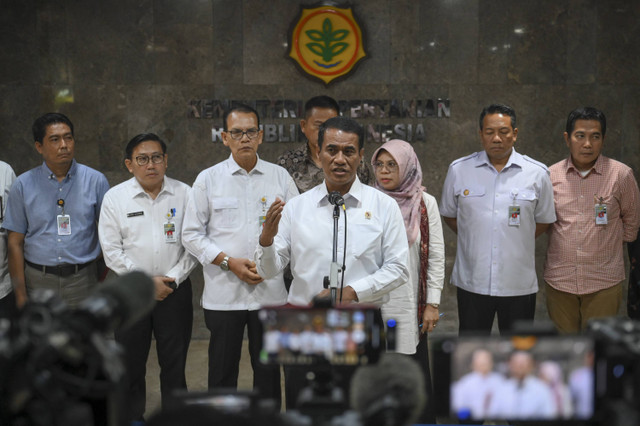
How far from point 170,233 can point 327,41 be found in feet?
8.22

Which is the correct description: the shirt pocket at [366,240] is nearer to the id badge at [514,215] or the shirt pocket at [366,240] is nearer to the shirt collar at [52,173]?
the id badge at [514,215]

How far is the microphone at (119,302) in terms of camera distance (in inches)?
53.2

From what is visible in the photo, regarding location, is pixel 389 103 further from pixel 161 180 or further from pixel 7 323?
pixel 7 323

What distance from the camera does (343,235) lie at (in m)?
2.97

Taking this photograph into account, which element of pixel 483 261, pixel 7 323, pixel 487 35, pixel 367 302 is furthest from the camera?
pixel 487 35

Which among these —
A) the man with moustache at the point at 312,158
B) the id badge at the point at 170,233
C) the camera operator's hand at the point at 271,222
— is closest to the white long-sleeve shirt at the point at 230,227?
the id badge at the point at 170,233

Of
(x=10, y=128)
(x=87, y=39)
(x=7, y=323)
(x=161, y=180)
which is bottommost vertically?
(x=7, y=323)

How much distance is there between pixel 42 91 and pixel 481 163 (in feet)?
12.5

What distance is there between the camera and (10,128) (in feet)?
18.2

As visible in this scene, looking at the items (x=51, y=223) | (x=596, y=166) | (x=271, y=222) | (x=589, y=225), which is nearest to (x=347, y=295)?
(x=271, y=222)

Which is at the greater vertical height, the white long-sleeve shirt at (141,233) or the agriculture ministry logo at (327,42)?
the agriculture ministry logo at (327,42)

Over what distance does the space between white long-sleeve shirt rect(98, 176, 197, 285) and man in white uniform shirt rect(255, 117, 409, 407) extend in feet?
2.88

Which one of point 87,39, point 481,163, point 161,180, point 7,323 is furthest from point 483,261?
point 87,39

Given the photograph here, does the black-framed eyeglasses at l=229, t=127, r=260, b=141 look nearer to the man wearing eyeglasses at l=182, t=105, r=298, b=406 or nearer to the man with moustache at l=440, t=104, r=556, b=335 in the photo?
the man wearing eyeglasses at l=182, t=105, r=298, b=406
